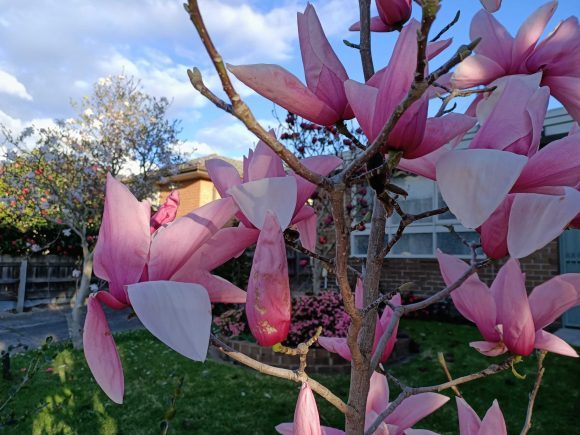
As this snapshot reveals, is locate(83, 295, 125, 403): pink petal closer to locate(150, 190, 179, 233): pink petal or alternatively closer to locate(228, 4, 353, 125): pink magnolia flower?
locate(150, 190, 179, 233): pink petal

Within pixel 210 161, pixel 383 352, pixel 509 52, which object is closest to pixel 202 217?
pixel 210 161

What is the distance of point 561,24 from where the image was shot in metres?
0.74

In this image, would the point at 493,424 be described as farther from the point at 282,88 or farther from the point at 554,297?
the point at 282,88

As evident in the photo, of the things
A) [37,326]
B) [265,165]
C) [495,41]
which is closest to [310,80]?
[265,165]

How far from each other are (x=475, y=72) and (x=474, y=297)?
0.38m

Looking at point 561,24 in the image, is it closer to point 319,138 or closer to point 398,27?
point 398,27

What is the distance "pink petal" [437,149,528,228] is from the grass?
300 centimetres

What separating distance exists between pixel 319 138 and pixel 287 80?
658 cm

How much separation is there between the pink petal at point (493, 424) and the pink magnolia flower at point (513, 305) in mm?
110

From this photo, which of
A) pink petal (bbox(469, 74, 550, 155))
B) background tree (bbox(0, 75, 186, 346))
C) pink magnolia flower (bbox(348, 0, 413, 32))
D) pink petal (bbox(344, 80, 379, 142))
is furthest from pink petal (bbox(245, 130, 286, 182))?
background tree (bbox(0, 75, 186, 346))

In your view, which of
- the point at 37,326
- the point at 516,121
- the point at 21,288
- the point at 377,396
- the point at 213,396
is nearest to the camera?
the point at 516,121

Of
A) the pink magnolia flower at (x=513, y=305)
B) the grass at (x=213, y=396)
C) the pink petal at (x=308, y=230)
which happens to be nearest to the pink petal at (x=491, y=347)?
the pink magnolia flower at (x=513, y=305)

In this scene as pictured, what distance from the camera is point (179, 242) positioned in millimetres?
559

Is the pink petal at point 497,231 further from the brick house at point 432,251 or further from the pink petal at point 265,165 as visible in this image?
the brick house at point 432,251
